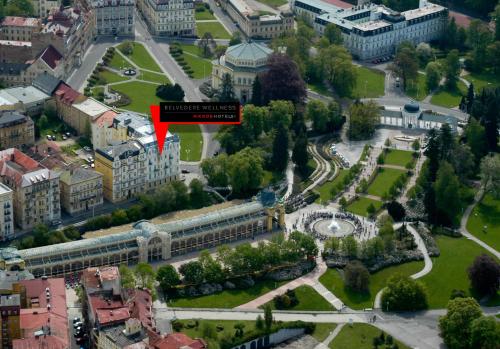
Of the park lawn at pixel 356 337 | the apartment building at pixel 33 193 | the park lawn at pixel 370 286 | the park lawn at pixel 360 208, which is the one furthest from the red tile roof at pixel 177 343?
the park lawn at pixel 360 208

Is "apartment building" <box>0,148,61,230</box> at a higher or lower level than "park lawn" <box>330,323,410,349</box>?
higher

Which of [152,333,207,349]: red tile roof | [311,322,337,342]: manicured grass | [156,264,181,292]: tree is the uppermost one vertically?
[152,333,207,349]: red tile roof

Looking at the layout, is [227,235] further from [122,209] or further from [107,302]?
[107,302]

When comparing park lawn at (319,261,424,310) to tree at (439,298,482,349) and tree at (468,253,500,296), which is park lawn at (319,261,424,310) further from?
tree at (439,298,482,349)

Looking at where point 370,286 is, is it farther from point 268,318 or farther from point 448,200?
point 448,200

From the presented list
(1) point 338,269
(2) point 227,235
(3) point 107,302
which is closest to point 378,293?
(1) point 338,269

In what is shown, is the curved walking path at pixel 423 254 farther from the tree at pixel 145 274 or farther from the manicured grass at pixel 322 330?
the tree at pixel 145 274

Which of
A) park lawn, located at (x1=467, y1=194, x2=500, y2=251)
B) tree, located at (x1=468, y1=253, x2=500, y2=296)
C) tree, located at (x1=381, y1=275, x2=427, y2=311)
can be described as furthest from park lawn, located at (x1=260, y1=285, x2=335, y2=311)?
park lawn, located at (x1=467, y1=194, x2=500, y2=251)
